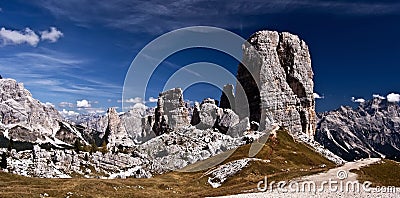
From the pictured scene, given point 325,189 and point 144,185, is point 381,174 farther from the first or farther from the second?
point 144,185

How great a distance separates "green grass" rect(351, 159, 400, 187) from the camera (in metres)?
72.4

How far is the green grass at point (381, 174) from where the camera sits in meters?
72.4

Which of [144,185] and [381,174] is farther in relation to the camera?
[144,185]

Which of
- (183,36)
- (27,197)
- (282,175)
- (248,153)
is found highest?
(183,36)

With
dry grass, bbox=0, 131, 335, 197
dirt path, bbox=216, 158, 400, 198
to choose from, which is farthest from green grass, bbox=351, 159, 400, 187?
dry grass, bbox=0, 131, 335, 197

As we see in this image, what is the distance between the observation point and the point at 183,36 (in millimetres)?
81312

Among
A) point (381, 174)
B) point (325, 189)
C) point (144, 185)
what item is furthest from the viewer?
point (144, 185)

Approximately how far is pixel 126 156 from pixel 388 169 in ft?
373

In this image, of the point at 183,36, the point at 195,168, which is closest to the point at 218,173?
the point at 195,168

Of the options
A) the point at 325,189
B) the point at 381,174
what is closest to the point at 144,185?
the point at 325,189

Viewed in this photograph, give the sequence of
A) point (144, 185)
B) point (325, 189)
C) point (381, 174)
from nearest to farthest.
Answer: point (325, 189) → point (381, 174) → point (144, 185)

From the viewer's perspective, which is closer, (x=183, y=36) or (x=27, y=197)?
(x=27, y=197)

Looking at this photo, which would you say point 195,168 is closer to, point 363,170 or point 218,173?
point 218,173

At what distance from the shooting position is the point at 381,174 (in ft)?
271
